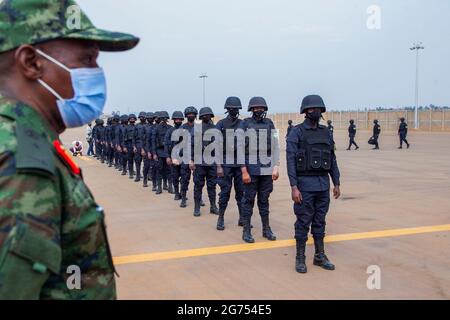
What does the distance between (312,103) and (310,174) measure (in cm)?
80

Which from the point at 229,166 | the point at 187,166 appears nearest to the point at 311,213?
the point at 229,166

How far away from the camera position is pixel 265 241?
18.8 feet

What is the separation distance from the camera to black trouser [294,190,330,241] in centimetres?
467

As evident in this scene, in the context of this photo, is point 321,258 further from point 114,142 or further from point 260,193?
point 114,142

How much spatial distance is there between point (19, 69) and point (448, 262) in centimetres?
488

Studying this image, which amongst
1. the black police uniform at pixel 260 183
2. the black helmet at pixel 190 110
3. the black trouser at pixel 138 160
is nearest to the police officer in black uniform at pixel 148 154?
the black trouser at pixel 138 160

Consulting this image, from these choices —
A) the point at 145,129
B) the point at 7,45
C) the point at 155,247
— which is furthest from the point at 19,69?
the point at 145,129

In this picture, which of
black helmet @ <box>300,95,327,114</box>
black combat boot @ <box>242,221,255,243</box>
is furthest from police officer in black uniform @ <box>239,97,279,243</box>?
black helmet @ <box>300,95,327,114</box>

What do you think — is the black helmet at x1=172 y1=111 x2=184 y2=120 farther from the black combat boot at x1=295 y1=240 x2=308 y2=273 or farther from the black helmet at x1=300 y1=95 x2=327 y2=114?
the black combat boot at x1=295 y1=240 x2=308 y2=273

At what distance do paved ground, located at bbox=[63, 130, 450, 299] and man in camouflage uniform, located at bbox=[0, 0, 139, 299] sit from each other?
2678mm

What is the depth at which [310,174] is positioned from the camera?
4707mm

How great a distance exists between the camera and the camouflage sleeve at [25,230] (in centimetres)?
106

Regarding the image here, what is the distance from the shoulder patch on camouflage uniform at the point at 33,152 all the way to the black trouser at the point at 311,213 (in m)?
3.76

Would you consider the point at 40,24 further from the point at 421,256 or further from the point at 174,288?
the point at 421,256
